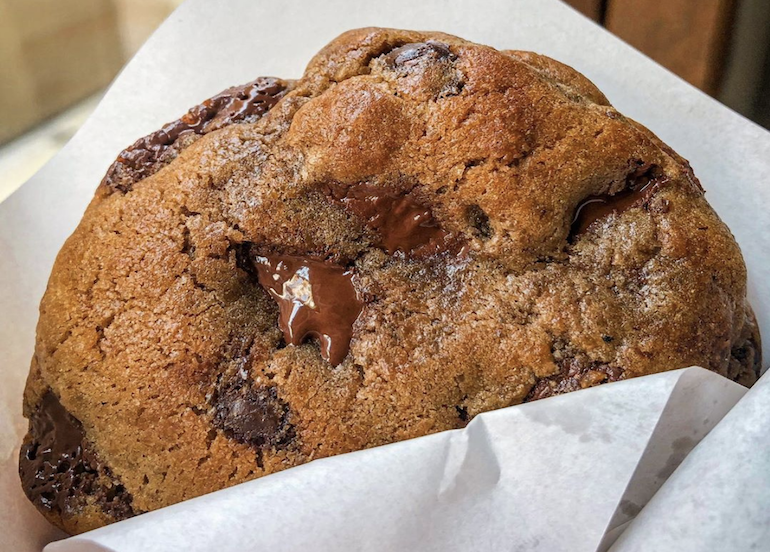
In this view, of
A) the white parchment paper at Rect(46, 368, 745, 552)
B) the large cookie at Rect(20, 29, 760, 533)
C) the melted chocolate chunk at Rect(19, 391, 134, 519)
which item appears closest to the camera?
the white parchment paper at Rect(46, 368, 745, 552)

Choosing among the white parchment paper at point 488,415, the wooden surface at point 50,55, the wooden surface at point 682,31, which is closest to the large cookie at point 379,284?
the white parchment paper at point 488,415

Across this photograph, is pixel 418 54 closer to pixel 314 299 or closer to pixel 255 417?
pixel 314 299

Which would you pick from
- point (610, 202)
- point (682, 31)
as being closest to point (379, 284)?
point (610, 202)

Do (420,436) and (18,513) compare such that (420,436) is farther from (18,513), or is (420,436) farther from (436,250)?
(18,513)

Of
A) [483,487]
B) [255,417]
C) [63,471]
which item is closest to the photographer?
[483,487]

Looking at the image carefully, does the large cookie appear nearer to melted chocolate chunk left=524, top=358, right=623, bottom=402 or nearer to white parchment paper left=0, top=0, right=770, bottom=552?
melted chocolate chunk left=524, top=358, right=623, bottom=402

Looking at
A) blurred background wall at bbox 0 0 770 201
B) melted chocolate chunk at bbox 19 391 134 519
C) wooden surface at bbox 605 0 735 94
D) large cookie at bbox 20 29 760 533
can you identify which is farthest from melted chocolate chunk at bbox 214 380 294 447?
wooden surface at bbox 605 0 735 94

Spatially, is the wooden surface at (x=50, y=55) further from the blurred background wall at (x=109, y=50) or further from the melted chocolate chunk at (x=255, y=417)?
the melted chocolate chunk at (x=255, y=417)
